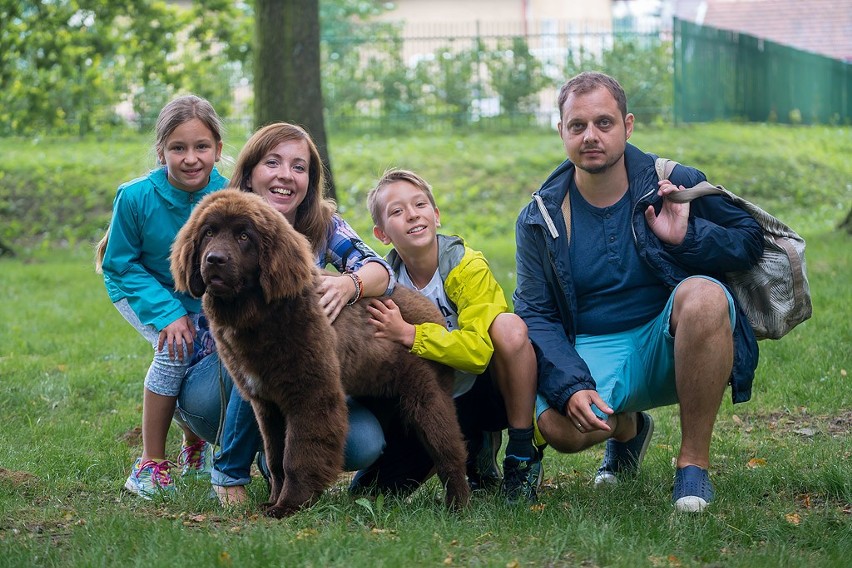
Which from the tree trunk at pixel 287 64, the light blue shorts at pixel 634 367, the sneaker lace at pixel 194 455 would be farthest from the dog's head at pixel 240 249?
the tree trunk at pixel 287 64

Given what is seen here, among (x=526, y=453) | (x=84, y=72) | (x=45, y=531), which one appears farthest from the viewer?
(x=84, y=72)

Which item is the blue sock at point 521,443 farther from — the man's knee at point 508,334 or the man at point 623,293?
the man's knee at point 508,334

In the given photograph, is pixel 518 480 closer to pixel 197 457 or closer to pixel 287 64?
pixel 197 457

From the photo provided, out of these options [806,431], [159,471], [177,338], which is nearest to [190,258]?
[177,338]

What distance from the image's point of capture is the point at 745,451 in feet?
18.7

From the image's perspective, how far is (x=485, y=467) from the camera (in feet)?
17.3

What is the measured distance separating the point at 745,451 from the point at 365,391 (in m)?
2.26

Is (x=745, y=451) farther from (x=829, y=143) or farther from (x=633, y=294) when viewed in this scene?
(x=829, y=143)

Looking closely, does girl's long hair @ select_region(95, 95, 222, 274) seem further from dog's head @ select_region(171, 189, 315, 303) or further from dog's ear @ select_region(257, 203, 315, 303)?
dog's ear @ select_region(257, 203, 315, 303)

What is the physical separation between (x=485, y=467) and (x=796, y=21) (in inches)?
1467

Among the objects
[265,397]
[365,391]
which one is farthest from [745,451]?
[265,397]

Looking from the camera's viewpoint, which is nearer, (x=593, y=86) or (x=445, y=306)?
(x=593, y=86)

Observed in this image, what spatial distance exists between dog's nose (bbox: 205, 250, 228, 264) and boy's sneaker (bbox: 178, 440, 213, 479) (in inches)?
65.4

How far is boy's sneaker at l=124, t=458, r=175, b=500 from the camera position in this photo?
4.98 meters
